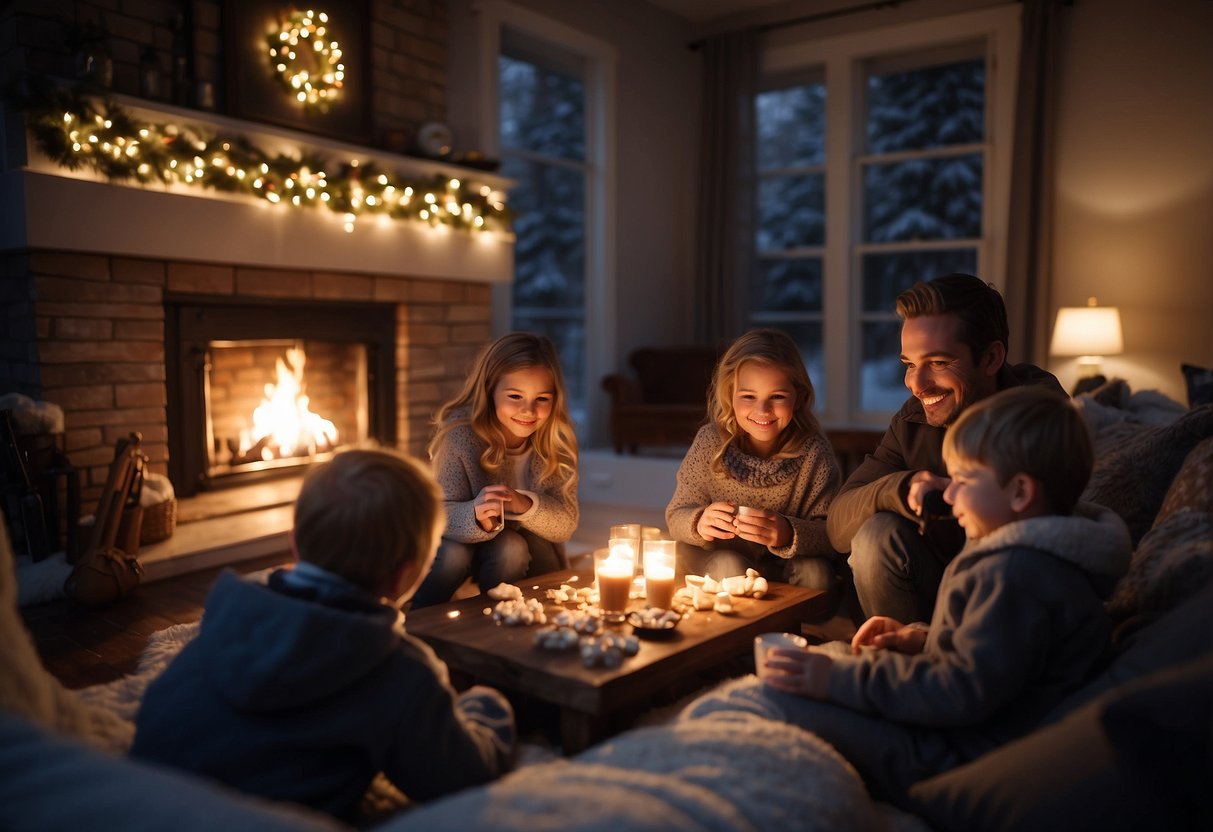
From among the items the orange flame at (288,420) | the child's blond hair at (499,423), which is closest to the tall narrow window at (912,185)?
the orange flame at (288,420)

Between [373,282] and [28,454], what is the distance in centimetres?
167

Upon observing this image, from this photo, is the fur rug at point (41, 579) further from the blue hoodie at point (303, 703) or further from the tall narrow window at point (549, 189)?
the tall narrow window at point (549, 189)

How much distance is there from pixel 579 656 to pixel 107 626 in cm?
184

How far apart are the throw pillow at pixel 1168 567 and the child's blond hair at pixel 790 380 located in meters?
0.89

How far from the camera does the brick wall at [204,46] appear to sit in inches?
122

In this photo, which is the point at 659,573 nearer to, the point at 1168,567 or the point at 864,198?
the point at 1168,567

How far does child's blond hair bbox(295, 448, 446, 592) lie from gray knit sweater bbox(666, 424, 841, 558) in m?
1.22

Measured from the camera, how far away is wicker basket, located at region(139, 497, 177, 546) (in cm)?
337

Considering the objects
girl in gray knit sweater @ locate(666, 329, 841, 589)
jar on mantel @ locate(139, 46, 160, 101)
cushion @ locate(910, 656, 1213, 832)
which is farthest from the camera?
jar on mantel @ locate(139, 46, 160, 101)

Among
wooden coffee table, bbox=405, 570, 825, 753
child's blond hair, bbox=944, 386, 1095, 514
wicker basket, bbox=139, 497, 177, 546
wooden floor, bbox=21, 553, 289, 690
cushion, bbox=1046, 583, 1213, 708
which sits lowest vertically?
wooden floor, bbox=21, 553, 289, 690

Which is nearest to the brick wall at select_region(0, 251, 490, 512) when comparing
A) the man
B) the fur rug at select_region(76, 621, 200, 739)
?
the fur rug at select_region(76, 621, 200, 739)

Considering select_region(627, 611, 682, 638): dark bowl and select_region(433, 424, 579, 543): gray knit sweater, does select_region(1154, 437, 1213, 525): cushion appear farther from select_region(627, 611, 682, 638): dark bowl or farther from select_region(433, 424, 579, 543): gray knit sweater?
select_region(433, 424, 579, 543): gray knit sweater

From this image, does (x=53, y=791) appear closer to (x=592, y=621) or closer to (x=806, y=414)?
(x=592, y=621)

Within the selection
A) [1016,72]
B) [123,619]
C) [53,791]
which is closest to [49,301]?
[123,619]
